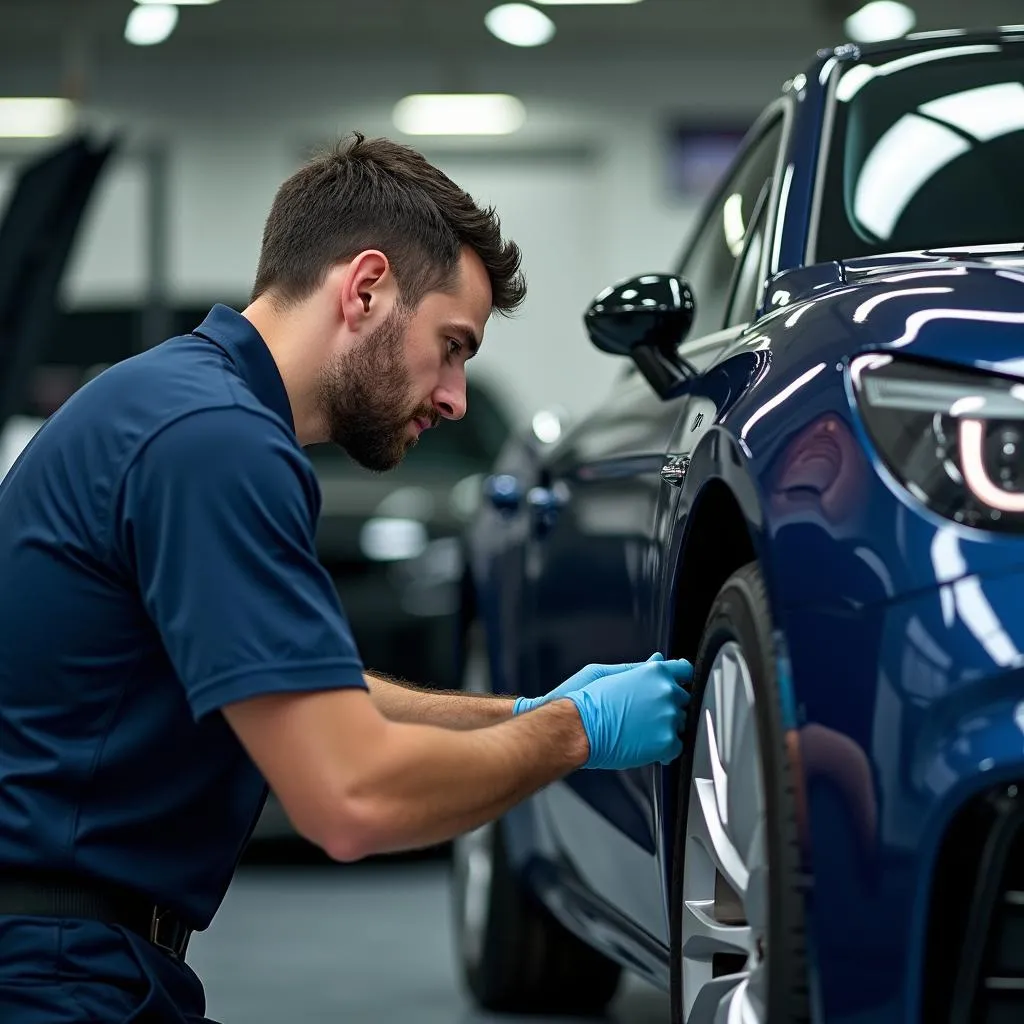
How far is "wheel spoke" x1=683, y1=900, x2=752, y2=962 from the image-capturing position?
1938 mm

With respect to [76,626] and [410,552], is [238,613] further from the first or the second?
[410,552]

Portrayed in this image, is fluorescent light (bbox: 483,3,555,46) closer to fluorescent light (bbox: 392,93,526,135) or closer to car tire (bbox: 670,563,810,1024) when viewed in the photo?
fluorescent light (bbox: 392,93,526,135)

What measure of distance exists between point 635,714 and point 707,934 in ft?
0.77

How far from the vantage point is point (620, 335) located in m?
2.67

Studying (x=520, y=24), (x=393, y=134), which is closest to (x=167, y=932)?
(x=520, y=24)

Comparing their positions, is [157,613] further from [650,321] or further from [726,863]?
[650,321]

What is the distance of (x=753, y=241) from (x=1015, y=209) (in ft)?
1.19

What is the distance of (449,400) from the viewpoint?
214cm

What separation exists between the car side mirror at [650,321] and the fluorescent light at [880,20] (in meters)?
9.13

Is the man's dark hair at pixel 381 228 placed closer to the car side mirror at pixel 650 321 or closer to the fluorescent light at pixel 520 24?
the car side mirror at pixel 650 321

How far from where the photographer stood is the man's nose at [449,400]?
2.13 meters

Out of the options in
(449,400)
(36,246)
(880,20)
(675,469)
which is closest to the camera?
(449,400)

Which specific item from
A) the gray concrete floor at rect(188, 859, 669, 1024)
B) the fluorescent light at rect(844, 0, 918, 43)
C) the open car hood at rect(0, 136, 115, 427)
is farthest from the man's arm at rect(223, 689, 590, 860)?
the fluorescent light at rect(844, 0, 918, 43)

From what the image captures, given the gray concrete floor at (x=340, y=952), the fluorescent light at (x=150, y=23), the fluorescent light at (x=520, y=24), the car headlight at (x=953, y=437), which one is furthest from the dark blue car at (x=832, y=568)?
the fluorescent light at (x=150, y=23)
